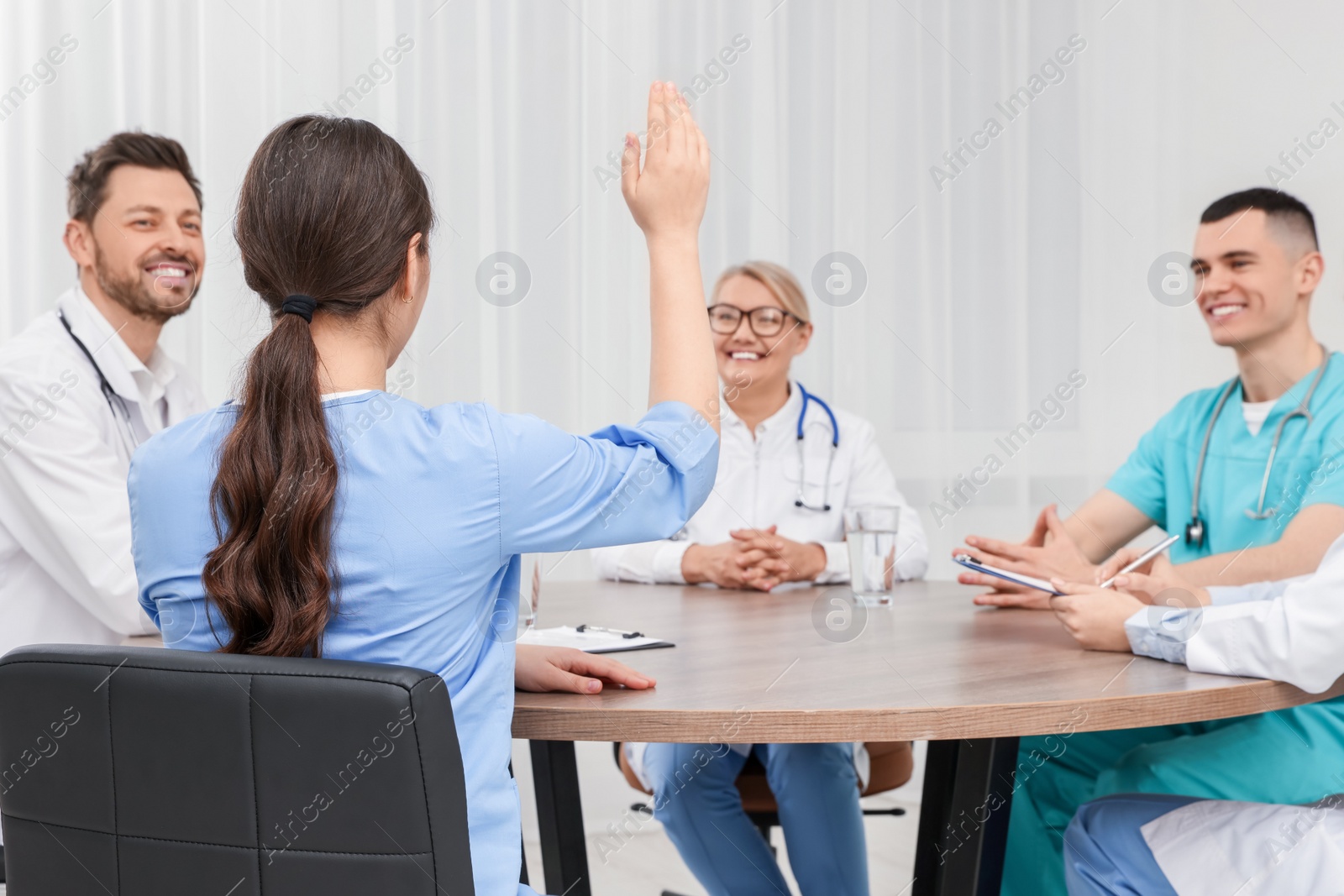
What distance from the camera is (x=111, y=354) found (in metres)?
1.89

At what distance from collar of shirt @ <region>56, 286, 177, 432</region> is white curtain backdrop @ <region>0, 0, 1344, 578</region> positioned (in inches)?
47.1

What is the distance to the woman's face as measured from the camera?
2.76m

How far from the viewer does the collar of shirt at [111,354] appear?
1.88 metres

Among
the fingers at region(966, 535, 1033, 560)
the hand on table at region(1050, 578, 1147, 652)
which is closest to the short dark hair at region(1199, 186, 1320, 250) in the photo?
the fingers at region(966, 535, 1033, 560)

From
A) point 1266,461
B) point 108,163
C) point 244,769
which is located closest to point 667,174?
point 244,769

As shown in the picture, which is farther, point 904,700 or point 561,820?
point 561,820

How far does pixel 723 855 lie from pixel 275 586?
52.6 inches

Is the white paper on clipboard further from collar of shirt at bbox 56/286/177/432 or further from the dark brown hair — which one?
collar of shirt at bbox 56/286/177/432

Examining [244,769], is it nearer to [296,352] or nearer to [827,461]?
[296,352]

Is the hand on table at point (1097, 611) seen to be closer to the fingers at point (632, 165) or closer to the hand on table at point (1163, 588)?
the hand on table at point (1163, 588)

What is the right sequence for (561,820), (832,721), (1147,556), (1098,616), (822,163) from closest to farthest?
1. (832,721)
2. (1098,616)
3. (561,820)
4. (1147,556)
5. (822,163)

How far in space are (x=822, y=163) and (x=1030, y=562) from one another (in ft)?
6.60

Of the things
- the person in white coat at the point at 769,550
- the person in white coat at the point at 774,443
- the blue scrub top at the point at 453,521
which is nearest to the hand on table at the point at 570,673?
the blue scrub top at the point at 453,521

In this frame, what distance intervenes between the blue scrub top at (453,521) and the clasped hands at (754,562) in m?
1.11
